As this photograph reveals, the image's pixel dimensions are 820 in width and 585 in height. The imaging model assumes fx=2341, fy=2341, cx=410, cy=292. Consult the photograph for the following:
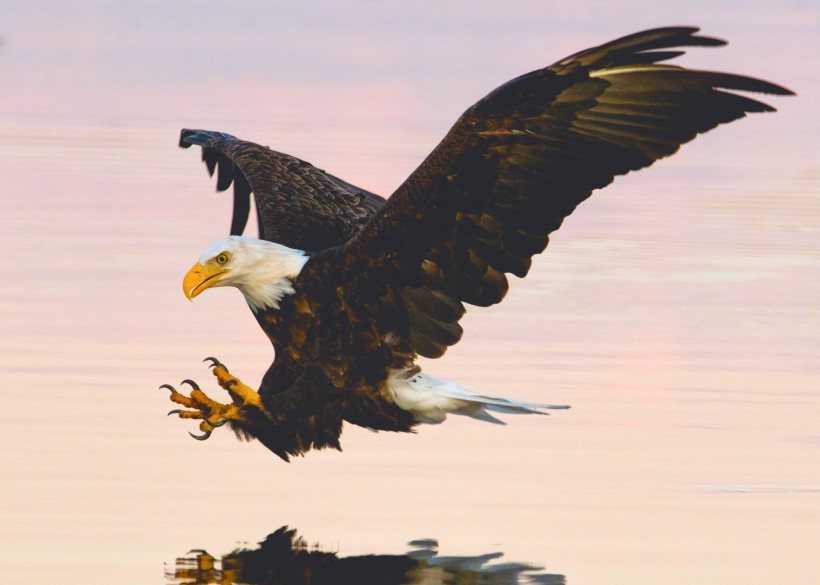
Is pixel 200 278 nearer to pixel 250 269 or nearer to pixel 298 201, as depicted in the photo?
pixel 250 269

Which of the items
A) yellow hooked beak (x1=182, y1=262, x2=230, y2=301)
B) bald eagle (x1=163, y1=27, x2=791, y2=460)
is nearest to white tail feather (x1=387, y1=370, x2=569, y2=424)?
bald eagle (x1=163, y1=27, x2=791, y2=460)

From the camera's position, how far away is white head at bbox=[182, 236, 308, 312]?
761cm

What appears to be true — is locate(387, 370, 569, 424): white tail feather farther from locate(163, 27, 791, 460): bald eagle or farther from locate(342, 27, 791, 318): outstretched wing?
locate(342, 27, 791, 318): outstretched wing

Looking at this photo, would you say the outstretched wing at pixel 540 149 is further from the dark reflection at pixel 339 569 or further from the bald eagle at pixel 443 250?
the dark reflection at pixel 339 569

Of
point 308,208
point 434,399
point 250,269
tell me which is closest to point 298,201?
point 308,208

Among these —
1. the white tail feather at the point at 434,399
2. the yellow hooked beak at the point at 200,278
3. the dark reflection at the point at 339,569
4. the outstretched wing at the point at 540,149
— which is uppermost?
the outstretched wing at the point at 540,149

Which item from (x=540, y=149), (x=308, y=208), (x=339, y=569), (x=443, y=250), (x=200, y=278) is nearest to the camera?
(x=339, y=569)

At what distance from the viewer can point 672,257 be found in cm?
1213

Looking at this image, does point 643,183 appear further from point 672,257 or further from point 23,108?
point 23,108

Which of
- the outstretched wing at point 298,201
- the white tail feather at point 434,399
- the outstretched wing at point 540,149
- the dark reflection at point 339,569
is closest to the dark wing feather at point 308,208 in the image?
the outstretched wing at point 298,201

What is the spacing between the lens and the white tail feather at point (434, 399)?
7527 mm

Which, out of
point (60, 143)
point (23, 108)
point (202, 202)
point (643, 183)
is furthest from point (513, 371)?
point (23, 108)

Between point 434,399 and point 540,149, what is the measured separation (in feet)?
3.15

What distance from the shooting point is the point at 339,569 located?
21.1 feet
